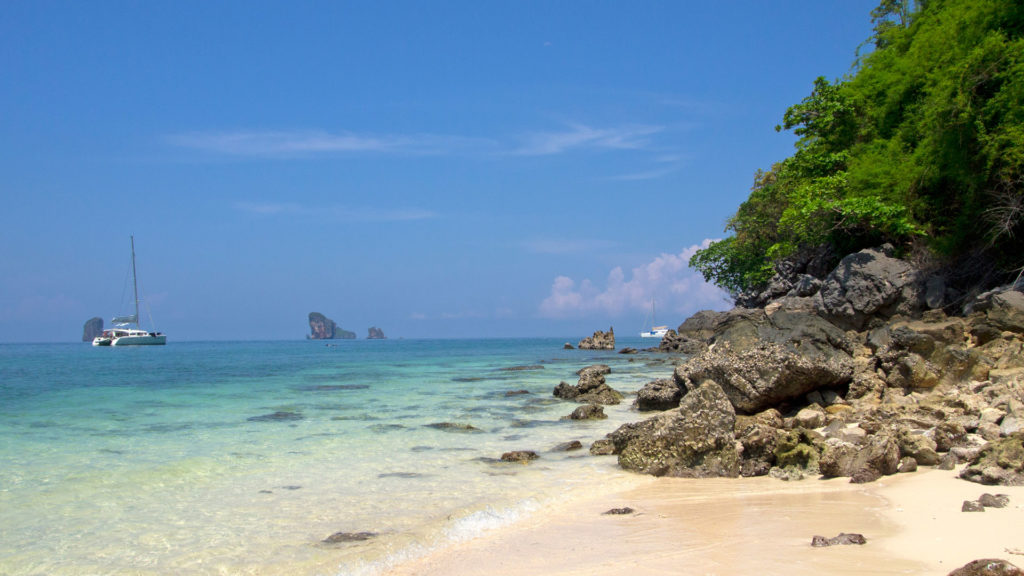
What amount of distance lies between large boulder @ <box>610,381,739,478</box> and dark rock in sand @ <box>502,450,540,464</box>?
5.44 ft

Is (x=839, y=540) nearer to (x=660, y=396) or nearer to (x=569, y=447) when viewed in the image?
(x=569, y=447)

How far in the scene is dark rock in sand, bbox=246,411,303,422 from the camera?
51.2 feet

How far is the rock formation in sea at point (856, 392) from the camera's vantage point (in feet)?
25.2

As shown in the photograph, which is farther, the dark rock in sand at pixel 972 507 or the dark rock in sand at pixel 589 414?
the dark rock in sand at pixel 589 414

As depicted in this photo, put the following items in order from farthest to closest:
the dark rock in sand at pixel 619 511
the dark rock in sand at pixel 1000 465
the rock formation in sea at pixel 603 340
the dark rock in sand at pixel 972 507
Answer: the rock formation in sea at pixel 603 340 → the dark rock in sand at pixel 619 511 → the dark rock in sand at pixel 1000 465 → the dark rock in sand at pixel 972 507

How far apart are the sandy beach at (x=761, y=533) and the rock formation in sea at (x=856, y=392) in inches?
22.9

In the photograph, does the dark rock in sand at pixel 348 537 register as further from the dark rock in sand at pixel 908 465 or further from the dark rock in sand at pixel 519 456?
the dark rock in sand at pixel 908 465

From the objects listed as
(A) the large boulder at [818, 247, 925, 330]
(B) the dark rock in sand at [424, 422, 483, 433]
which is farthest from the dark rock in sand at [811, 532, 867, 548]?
(A) the large boulder at [818, 247, 925, 330]

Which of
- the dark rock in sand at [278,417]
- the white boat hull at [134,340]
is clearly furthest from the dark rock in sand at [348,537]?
the white boat hull at [134,340]

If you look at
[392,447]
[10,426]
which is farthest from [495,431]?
[10,426]

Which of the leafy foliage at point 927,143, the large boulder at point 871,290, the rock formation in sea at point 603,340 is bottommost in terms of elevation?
the rock formation in sea at point 603,340

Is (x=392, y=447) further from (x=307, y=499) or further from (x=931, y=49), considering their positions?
(x=931, y=49)

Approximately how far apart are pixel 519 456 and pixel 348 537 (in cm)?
411

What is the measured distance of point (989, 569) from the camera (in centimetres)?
392
